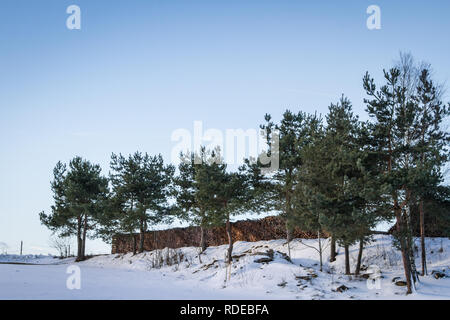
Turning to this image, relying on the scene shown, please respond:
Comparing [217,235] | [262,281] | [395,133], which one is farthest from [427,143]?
[217,235]

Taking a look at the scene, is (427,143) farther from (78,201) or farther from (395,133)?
(78,201)

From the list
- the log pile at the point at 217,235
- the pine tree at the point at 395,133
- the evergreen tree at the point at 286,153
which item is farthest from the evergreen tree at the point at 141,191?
the pine tree at the point at 395,133

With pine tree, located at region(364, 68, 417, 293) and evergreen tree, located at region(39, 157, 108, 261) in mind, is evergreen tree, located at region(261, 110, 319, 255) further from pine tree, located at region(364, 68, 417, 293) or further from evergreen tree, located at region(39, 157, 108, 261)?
evergreen tree, located at region(39, 157, 108, 261)

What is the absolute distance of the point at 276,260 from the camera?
14.9 meters

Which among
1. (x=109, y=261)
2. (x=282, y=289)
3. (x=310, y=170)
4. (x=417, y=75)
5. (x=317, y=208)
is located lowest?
(x=109, y=261)

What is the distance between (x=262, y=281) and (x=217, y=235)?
1142 cm

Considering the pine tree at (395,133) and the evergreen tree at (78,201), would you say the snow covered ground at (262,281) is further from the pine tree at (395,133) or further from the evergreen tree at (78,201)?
the evergreen tree at (78,201)

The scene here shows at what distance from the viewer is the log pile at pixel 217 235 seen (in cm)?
2138

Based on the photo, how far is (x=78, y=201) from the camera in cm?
2758

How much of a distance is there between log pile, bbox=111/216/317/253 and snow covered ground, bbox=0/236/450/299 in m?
1.80

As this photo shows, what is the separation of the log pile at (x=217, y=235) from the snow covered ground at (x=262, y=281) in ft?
5.92

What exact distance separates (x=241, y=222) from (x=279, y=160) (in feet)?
21.2
